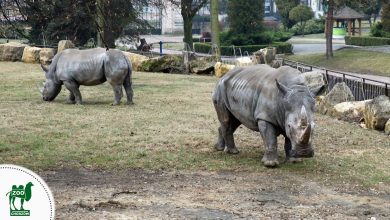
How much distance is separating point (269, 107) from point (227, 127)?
146 cm

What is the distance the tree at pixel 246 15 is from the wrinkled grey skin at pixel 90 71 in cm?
3241

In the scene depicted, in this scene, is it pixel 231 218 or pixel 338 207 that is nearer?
pixel 231 218

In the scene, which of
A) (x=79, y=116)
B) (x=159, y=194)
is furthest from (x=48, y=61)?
(x=159, y=194)

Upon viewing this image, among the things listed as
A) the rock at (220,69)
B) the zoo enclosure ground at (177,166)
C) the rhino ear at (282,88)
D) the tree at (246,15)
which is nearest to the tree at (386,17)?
the tree at (246,15)

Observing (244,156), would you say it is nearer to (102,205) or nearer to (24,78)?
(102,205)

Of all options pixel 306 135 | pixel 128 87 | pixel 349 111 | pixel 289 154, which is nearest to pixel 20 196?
Result: pixel 306 135

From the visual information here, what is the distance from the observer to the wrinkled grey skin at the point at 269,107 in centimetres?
885

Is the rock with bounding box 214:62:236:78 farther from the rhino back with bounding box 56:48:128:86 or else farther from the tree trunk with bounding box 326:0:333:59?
the tree trunk with bounding box 326:0:333:59

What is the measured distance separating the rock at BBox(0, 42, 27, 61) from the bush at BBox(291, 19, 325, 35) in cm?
5076

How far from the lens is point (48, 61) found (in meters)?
29.8

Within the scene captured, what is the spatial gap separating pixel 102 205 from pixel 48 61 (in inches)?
918

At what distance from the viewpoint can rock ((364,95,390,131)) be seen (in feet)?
43.8

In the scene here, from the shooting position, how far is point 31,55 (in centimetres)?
3055

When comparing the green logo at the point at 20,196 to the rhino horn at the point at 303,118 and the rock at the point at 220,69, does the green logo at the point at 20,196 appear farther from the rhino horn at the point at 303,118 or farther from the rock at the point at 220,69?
the rock at the point at 220,69
